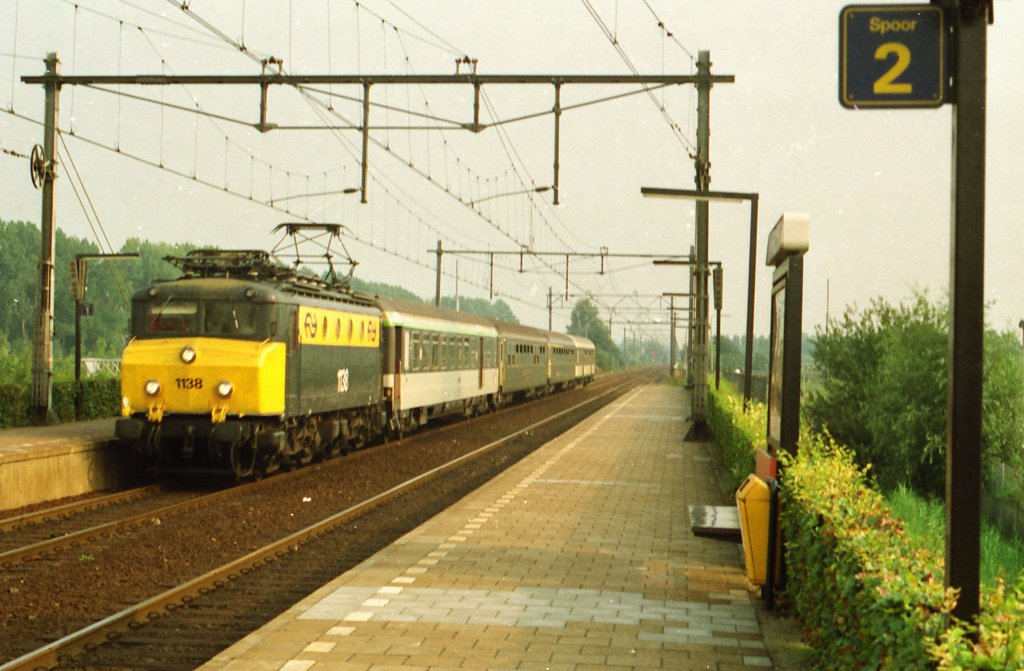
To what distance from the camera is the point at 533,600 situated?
27.3 feet

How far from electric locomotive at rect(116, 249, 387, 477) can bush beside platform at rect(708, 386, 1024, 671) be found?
9.53 metres

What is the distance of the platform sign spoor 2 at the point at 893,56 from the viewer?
4.70 m

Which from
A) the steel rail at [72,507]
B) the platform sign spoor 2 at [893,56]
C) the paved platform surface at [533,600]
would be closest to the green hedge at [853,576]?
the paved platform surface at [533,600]

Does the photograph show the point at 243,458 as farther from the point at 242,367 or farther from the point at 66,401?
the point at 66,401

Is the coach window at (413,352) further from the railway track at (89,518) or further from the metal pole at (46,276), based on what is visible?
the railway track at (89,518)

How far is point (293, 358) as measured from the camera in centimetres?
1703

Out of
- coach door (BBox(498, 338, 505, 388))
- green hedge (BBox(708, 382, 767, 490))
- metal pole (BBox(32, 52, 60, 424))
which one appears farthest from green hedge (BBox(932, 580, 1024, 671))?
coach door (BBox(498, 338, 505, 388))

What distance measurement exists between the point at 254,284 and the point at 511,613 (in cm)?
972

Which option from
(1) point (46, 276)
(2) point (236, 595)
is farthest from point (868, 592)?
(1) point (46, 276)

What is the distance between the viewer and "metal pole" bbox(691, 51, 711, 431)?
2103 cm

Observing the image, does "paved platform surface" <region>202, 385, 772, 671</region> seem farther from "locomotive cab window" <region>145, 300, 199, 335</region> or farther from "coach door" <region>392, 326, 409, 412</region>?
"coach door" <region>392, 326, 409, 412</region>

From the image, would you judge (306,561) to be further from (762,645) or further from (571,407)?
(571,407)

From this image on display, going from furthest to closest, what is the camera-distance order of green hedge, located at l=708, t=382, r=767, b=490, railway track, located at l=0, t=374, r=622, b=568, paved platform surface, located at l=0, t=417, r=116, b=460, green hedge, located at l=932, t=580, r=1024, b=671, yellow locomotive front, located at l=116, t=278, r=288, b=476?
yellow locomotive front, located at l=116, t=278, r=288, b=476
paved platform surface, located at l=0, t=417, r=116, b=460
green hedge, located at l=708, t=382, r=767, b=490
railway track, located at l=0, t=374, r=622, b=568
green hedge, located at l=932, t=580, r=1024, b=671

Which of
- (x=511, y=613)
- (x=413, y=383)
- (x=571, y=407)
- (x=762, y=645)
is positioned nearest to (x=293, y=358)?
(x=413, y=383)
